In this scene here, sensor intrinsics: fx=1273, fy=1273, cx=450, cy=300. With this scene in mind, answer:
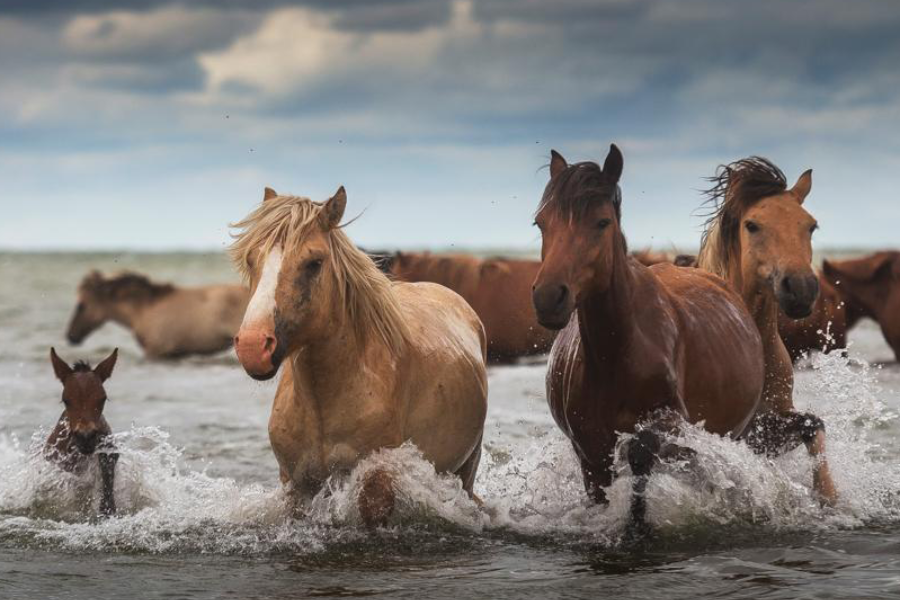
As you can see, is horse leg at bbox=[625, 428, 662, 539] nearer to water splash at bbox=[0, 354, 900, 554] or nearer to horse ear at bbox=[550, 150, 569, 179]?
water splash at bbox=[0, 354, 900, 554]

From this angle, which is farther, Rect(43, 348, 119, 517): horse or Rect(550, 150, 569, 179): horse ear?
Rect(43, 348, 119, 517): horse

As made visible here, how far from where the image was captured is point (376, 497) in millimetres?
5348

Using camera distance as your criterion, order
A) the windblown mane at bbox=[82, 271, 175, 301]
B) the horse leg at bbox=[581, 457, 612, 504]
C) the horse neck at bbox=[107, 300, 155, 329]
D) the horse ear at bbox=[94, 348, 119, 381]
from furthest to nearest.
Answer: the windblown mane at bbox=[82, 271, 175, 301] < the horse neck at bbox=[107, 300, 155, 329] < the horse ear at bbox=[94, 348, 119, 381] < the horse leg at bbox=[581, 457, 612, 504]

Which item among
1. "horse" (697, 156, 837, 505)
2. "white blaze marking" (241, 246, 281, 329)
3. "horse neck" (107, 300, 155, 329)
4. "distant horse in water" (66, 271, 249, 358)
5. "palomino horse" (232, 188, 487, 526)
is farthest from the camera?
"horse neck" (107, 300, 155, 329)

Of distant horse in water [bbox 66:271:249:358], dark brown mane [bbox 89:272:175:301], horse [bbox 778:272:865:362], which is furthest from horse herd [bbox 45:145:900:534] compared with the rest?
dark brown mane [bbox 89:272:175:301]

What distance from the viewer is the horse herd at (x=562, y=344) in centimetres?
510

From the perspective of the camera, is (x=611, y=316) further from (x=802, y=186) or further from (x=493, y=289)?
(x=493, y=289)

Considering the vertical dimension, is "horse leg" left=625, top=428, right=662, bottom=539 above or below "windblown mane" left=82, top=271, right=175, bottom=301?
below

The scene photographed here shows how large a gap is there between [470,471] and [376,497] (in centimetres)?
112

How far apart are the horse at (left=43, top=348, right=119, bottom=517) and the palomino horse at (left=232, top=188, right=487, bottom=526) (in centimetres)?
146

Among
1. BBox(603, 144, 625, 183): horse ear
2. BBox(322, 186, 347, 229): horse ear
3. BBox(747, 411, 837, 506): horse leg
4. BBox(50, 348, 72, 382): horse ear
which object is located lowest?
BBox(747, 411, 837, 506): horse leg

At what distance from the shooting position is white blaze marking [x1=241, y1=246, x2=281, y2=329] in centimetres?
482

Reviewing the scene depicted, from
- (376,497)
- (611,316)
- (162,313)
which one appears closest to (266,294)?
(376,497)

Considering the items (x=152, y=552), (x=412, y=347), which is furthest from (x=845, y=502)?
(x=152, y=552)
